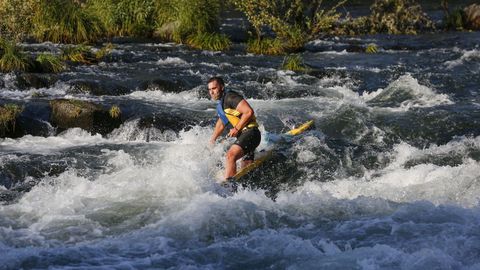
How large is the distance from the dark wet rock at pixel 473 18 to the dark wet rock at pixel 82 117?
20.9 meters

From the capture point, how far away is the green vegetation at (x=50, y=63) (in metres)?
19.1

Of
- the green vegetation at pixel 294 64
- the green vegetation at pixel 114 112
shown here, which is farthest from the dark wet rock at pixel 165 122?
the green vegetation at pixel 294 64

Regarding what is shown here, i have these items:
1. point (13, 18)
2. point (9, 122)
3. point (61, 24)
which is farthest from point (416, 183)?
point (61, 24)

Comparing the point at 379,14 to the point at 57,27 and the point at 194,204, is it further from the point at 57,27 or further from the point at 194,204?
the point at 194,204

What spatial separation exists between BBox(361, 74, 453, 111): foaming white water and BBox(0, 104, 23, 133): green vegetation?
8577mm

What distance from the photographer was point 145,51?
76.3ft

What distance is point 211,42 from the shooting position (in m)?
24.3

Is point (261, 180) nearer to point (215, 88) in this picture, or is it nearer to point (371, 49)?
point (215, 88)

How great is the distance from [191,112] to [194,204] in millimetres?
6017

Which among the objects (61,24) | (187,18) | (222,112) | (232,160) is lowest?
(61,24)

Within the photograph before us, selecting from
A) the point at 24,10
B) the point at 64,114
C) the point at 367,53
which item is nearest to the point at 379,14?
the point at 367,53

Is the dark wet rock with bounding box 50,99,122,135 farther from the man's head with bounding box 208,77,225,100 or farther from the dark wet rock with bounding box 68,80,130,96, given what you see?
the man's head with bounding box 208,77,225,100

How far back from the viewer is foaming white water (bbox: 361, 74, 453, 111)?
16.8 metres

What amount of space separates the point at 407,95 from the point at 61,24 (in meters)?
12.7
